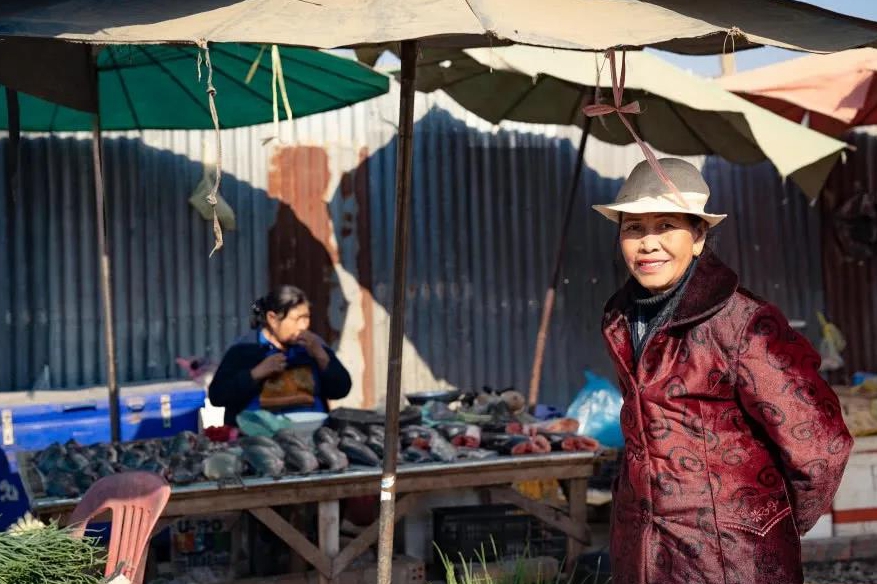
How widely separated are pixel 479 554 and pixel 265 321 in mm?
1942

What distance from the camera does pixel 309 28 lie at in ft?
9.08

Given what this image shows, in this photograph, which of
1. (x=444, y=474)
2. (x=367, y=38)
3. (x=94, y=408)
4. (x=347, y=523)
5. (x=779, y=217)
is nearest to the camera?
(x=367, y=38)

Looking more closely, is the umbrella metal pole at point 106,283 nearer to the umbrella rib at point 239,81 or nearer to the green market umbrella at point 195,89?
the green market umbrella at point 195,89

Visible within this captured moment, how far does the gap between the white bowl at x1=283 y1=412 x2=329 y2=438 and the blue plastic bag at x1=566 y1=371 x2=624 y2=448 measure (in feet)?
6.14

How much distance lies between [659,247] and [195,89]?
4.95 meters

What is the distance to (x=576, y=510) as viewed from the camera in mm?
5738

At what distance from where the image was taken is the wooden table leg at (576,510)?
5.73m

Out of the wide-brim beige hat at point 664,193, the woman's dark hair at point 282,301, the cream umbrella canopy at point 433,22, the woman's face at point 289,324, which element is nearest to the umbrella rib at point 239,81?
the woman's dark hair at point 282,301

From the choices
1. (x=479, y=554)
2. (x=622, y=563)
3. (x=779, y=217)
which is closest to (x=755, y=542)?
(x=622, y=563)

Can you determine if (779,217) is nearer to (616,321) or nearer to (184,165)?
(184,165)

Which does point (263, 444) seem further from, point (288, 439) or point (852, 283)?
point (852, 283)

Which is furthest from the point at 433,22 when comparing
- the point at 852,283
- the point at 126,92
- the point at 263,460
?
the point at 852,283

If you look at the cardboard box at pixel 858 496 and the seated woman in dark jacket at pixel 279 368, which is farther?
the cardboard box at pixel 858 496

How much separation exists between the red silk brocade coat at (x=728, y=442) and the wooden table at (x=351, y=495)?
7.99 feet
